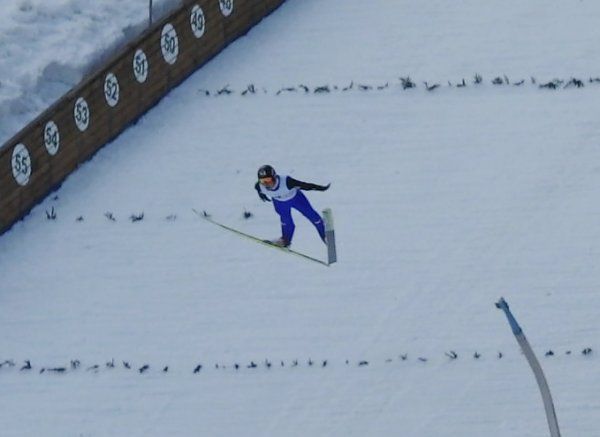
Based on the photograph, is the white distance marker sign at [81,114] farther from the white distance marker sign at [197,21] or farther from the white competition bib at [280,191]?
the white competition bib at [280,191]

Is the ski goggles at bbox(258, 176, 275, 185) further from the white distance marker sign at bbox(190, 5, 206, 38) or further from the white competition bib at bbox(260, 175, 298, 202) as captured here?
the white distance marker sign at bbox(190, 5, 206, 38)

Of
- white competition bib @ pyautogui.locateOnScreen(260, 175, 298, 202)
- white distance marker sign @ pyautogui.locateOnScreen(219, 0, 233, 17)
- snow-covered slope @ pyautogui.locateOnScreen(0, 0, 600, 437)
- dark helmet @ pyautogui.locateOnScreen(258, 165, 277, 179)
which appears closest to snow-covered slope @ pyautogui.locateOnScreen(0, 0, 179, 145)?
white distance marker sign @ pyautogui.locateOnScreen(219, 0, 233, 17)

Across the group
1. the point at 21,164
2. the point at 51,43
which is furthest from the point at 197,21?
the point at 21,164

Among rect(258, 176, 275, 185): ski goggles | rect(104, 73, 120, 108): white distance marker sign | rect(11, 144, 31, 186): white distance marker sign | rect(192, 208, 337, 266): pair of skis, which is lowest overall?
rect(192, 208, 337, 266): pair of skis

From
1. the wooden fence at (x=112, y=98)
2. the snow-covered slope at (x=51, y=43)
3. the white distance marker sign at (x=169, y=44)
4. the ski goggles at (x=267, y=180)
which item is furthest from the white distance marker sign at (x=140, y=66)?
the ski goggles at (x=267, y=180)

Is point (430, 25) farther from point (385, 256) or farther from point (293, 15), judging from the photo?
point (385, 256)

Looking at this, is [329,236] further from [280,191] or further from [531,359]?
[531,359]

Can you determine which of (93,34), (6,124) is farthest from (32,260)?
(93,34)
